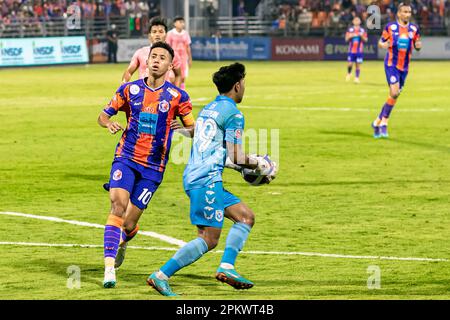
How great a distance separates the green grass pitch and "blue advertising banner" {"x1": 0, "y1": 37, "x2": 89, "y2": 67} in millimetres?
18876

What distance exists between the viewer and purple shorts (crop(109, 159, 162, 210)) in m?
10.4

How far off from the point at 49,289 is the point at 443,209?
6750 mm

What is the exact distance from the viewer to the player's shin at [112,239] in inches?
393

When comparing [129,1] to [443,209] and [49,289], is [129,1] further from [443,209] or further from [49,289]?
[49,289]

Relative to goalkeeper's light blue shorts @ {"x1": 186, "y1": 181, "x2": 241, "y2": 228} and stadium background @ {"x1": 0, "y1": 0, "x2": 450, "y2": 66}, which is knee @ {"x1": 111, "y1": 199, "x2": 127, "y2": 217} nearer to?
goalkeeper's light blue shorts @ {"x1": 186, "y1": 181, "x2": 241, "y2": 228}

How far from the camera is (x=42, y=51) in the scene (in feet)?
178

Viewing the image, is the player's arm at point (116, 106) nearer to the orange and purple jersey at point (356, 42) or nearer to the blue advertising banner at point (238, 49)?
the orange and purple jersey at point (356, 42)

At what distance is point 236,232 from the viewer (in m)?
9.95

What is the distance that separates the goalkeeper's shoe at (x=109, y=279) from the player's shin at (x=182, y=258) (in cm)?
54

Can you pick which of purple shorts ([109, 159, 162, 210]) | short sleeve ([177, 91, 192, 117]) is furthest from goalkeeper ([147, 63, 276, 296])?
short sleeve ([177, 91, 192, 117])

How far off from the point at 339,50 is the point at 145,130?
168ft
